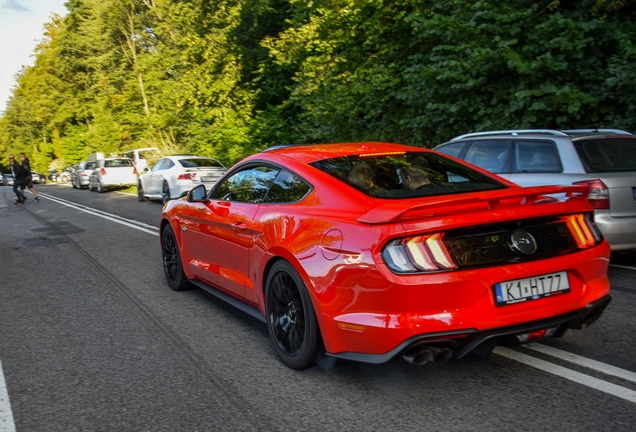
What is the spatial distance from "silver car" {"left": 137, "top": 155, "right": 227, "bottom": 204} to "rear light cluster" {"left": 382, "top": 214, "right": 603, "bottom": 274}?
14.3 m

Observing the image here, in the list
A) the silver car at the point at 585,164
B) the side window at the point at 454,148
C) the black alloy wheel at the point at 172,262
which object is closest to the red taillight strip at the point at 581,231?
the silver car at the point at 585,164

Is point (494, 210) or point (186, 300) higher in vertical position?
point (494, 210)

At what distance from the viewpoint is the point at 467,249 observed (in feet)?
11.1

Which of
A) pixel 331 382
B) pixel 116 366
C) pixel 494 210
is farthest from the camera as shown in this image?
pixel 116 366

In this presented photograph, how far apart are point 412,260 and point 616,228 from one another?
392 cm

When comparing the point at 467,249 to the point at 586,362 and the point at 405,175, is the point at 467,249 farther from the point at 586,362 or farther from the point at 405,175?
the point at 586,362

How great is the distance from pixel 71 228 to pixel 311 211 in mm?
10750

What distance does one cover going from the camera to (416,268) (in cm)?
332

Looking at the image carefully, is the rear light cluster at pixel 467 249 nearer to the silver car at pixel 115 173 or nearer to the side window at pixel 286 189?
the side window at pixel 286 189

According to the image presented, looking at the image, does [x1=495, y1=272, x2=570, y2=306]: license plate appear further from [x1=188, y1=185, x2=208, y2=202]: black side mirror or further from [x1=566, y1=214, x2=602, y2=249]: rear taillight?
[x1=188, y1=185, x2=208, y2=202]: black side mirror

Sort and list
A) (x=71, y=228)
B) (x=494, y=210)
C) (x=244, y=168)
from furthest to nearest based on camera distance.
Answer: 1. (x=71, y=228)
2. (x=244, y=168)
3. (x=494, y=210)

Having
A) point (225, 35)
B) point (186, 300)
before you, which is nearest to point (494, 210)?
point (186, 300)

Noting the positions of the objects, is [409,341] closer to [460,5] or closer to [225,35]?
[460,5]

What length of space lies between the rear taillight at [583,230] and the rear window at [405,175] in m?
0.64
